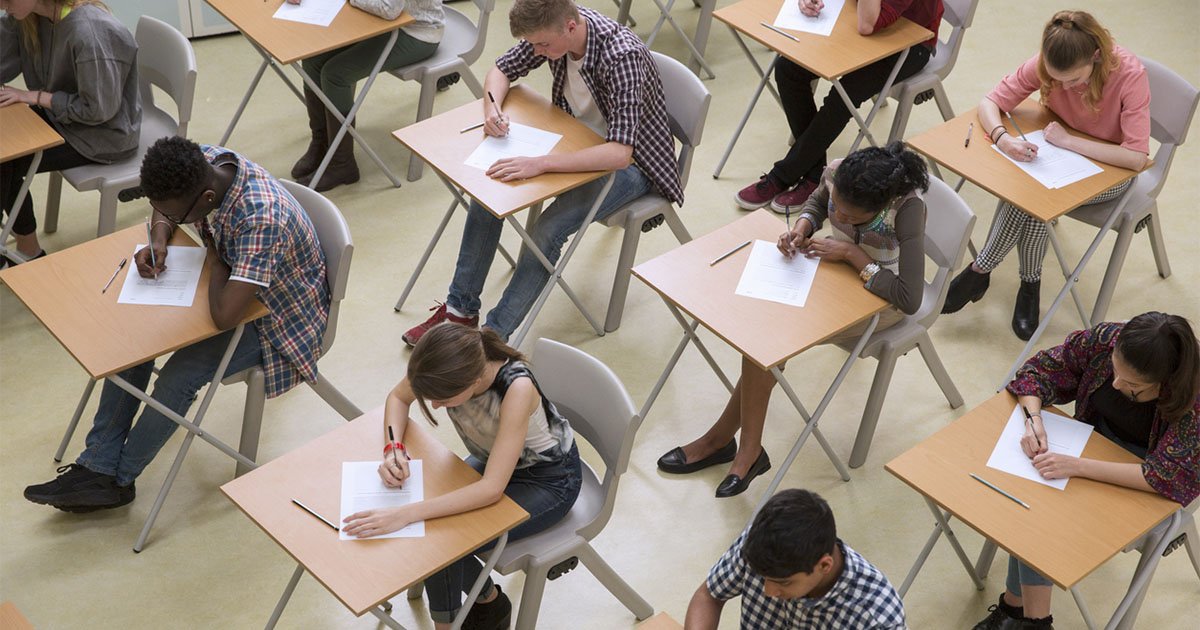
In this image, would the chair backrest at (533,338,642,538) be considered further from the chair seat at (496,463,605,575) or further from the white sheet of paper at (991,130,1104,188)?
the white sheet of paper at (991,130,1104,188)

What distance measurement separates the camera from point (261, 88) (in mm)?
6105

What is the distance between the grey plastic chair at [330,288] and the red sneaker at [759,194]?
198 centimetres

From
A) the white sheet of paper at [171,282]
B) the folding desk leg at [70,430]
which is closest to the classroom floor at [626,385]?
the folding desk leg at [70,430]

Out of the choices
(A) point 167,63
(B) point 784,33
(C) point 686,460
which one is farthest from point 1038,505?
(A) point 167,63

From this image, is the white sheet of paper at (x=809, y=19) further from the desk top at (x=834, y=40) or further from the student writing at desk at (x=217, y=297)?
the student writing at desk at (x=217, y=297)

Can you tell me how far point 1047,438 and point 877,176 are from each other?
34.3 inches

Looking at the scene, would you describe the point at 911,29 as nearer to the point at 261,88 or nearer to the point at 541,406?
the point at 541,406

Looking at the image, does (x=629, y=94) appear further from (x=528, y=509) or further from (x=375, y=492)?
(x=375, y=492)

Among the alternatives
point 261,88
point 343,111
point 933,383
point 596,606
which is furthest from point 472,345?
point 261,88

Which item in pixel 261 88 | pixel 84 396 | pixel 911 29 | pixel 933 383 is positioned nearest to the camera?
pixel 84 396

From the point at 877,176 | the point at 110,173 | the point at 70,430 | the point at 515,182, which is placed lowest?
the point at 70,430

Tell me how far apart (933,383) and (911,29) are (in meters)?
1.39

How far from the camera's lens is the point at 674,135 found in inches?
180

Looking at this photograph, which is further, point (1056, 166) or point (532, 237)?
Answer: point (532, 237)
